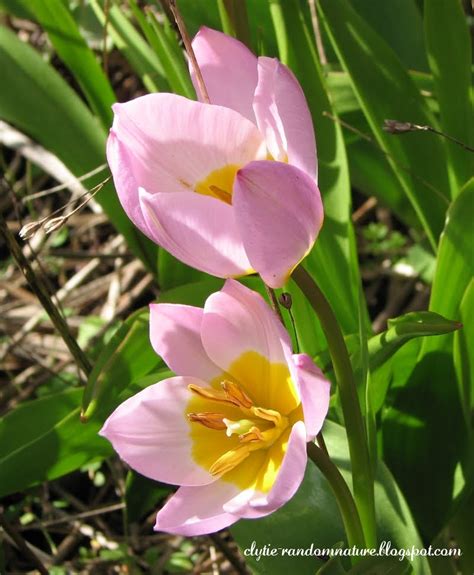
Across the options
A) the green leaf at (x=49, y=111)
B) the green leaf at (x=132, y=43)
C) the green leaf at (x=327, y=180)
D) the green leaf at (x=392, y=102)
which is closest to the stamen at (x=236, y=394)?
the green leaf at (x=327, y=180)

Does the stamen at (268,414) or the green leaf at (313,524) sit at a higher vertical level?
the stamen at (268,414)

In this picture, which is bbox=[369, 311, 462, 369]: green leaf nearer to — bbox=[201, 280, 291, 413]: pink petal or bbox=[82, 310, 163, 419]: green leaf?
bbox=[201, 280, 291, 413]: pink petal

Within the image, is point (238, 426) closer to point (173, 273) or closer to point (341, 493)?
point (341, 493)

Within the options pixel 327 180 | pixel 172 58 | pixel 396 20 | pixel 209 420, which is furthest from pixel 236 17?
pixel 396 20

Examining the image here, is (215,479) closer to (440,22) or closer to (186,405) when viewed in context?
(186,405)

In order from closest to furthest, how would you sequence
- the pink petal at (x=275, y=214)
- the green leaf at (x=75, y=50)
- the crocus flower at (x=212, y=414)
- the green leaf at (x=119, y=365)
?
1. the pink petal at (x=275, y=214)
2. the crocus flower at (x=212, y=414)
3. the green leaf at (x=119, y=365)
4. the green leaf at (x=75, y=50)

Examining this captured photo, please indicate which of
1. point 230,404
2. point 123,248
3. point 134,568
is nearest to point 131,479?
point 134,568

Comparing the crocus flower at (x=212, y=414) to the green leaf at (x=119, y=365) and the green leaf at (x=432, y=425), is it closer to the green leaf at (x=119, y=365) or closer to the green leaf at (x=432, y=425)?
the green leaf at (x=119, y=365)
